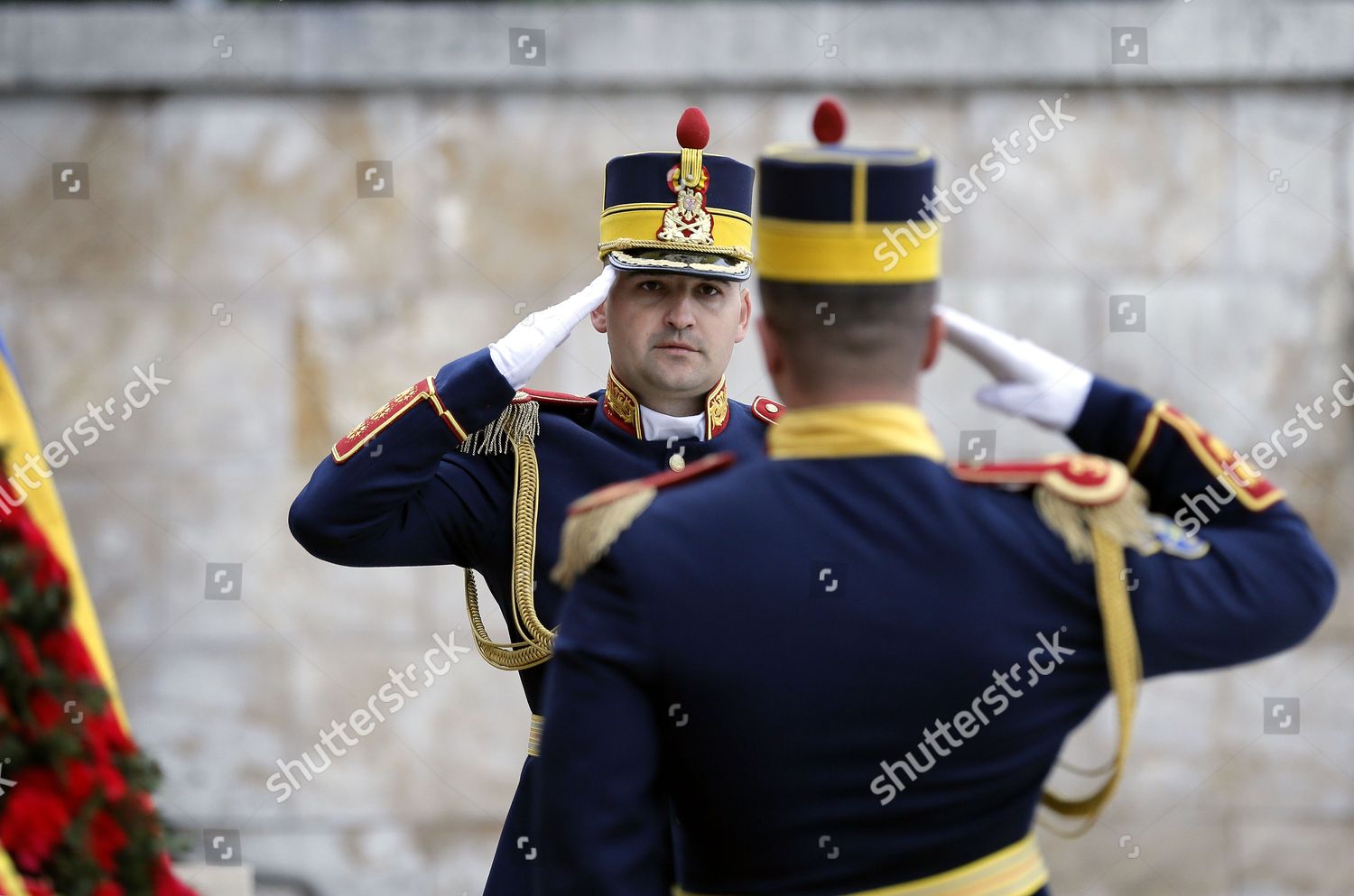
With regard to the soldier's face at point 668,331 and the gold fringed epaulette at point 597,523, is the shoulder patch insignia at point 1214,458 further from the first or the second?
the soldier's face at point 668,331

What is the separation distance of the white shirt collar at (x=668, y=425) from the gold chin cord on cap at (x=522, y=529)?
0.68ft

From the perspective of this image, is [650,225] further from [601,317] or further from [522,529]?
[522,529]

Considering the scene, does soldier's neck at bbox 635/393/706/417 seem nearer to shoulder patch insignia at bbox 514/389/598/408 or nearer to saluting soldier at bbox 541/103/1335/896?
shoulder patch insignia at bbox 514/389/598/408

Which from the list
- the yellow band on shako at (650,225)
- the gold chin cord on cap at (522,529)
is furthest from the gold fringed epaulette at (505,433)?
the yellow band on shako at (650,225)

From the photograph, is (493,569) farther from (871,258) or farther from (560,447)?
(871,258)

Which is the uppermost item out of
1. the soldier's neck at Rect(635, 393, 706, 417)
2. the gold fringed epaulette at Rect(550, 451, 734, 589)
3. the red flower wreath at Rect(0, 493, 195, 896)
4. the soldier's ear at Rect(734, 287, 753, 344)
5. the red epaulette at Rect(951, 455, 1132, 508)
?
the soldier's ear at Rect(734, 287, 753, 344)

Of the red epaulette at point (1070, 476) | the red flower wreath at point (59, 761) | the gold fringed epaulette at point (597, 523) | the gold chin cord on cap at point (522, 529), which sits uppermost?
the red epaulette at point (1070, 476)

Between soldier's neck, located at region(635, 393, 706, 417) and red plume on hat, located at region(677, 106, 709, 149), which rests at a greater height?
red plume on hat, located at region(677, 106, 709, 149)

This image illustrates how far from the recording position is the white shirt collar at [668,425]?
3080 mm

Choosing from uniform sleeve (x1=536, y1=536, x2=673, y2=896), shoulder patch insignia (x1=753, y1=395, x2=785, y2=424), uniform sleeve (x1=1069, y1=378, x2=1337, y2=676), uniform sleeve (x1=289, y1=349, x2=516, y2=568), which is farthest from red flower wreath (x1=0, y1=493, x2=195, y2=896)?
uniform sleeve (x1=1069, y1=378, x2=1337, y2=676)

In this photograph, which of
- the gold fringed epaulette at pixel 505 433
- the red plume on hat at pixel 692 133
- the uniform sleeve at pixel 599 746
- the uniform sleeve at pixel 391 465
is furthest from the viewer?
the red plume on hat at pixel 692 133

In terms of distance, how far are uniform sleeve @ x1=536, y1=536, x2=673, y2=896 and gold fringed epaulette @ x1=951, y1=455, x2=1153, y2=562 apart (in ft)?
1.38

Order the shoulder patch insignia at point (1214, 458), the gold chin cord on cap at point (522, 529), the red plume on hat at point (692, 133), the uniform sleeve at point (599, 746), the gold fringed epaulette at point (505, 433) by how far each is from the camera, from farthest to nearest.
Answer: the red plume on hat at point (692, 133) < the gold fringed epaulette at point (505, 433) < the gold chin cord on cap at point (522, 529) < the shoulder patch insignia at point (1214, 458) < the uniform sleeve at point (599, 746)

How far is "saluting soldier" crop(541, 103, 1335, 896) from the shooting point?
172 cm
